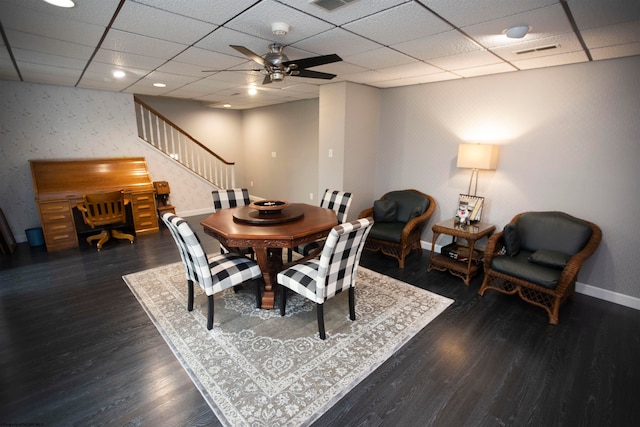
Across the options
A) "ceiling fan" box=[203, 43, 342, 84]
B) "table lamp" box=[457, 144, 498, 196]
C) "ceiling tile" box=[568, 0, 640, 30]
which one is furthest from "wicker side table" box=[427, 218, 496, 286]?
"ceiling fan" box=[203, 43, 342, 84]

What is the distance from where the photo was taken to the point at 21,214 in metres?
4.65

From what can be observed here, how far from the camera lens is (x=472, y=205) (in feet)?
12.2

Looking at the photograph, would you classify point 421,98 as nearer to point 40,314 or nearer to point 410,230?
point 410,230

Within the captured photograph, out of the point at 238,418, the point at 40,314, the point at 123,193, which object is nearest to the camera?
the point at 238,418

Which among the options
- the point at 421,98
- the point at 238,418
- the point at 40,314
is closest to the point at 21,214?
the point at 40,314

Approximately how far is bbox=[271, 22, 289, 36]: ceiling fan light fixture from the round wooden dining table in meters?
1.49

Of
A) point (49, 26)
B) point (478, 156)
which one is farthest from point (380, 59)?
point (49, 26)

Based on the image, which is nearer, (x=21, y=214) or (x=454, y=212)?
(x=454, y=212)

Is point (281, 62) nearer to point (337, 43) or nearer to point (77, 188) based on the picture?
point (337, 43)

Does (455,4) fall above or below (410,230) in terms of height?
above

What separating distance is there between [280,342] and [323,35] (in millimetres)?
2346

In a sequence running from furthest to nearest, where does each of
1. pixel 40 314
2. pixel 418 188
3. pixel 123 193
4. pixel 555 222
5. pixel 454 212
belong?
pixel 123 193, pixel 418 188, pixel 454 212, pixel 555 222, pixel 40 314

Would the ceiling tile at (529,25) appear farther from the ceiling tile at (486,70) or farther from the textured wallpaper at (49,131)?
the textured wallpaper at (49,131)

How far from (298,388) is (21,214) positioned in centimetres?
530
